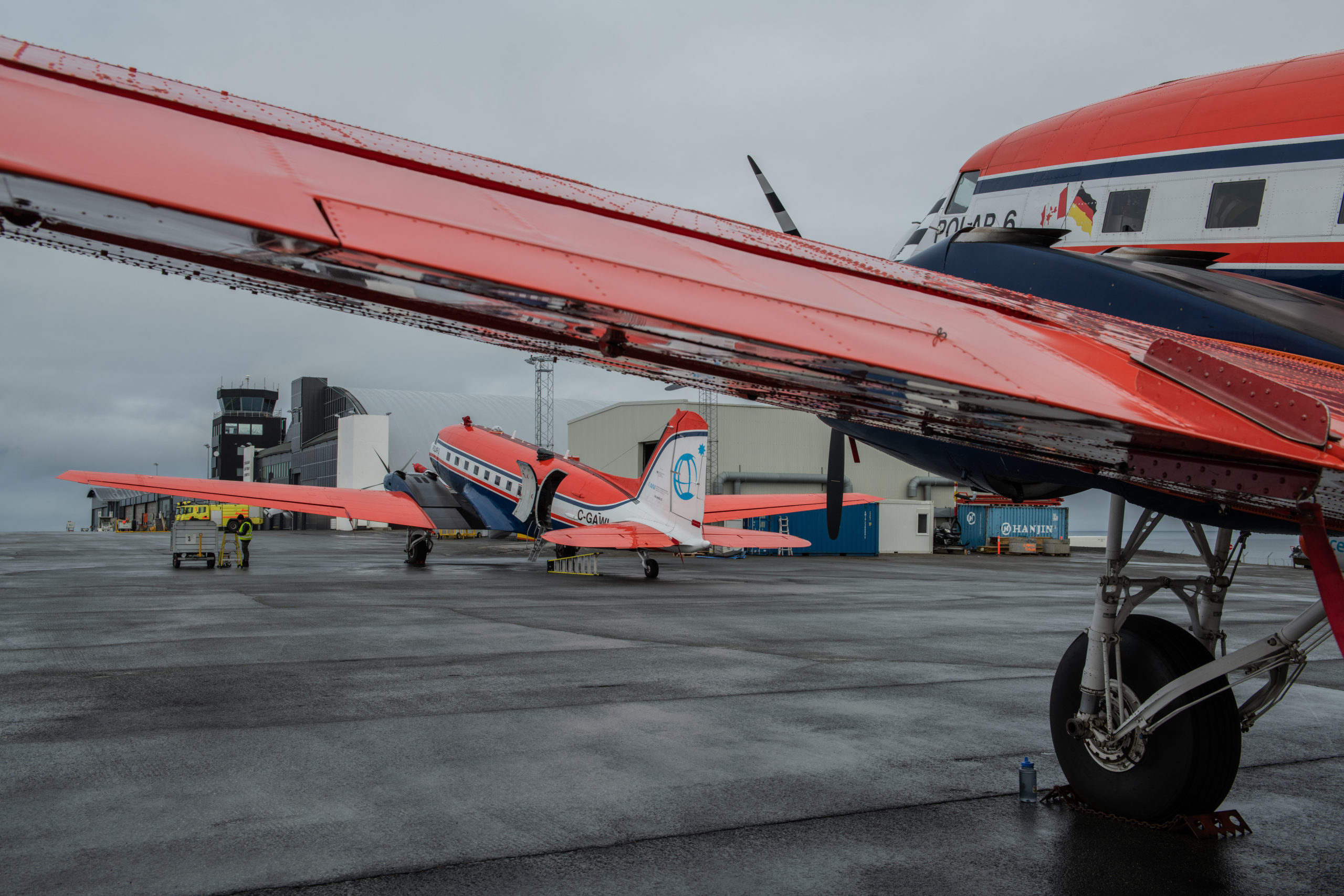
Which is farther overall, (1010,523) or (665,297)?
(1010,523)

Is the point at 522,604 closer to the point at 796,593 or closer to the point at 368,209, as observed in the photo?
the point at 796,593

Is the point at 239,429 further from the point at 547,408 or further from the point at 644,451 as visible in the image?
the point at 644,451

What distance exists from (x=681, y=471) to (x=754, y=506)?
22.2 feet

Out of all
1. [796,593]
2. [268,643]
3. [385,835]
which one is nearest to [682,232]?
[385,835]

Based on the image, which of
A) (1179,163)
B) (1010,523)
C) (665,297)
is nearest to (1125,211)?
(1179,163)

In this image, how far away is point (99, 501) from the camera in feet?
410

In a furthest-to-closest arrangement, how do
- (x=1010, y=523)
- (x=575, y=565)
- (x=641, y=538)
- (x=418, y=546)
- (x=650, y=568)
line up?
(x=1010, y=523)
(x=575, y=565)
(x=418, y=546)
(x=650, y=568)
(x=641, y=538)

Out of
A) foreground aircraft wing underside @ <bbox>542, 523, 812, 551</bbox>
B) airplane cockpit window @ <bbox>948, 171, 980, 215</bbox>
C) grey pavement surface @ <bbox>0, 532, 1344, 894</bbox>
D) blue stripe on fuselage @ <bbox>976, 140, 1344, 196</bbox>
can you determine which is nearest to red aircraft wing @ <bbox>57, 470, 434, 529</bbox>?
foreground aircraft wing underside @ <bbox>542, 523, 812, 551</bbox>

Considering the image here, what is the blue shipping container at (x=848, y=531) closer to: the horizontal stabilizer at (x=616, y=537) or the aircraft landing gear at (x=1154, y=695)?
the horizontal stabilizer at (x=616, y=537)

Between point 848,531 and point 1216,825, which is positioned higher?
point 1216,825

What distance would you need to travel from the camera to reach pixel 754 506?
3066 centimetres

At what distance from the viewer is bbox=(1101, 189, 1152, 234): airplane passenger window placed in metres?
7.04

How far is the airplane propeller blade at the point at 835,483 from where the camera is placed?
7.68 m

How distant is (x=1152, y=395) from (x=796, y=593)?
728 inches
